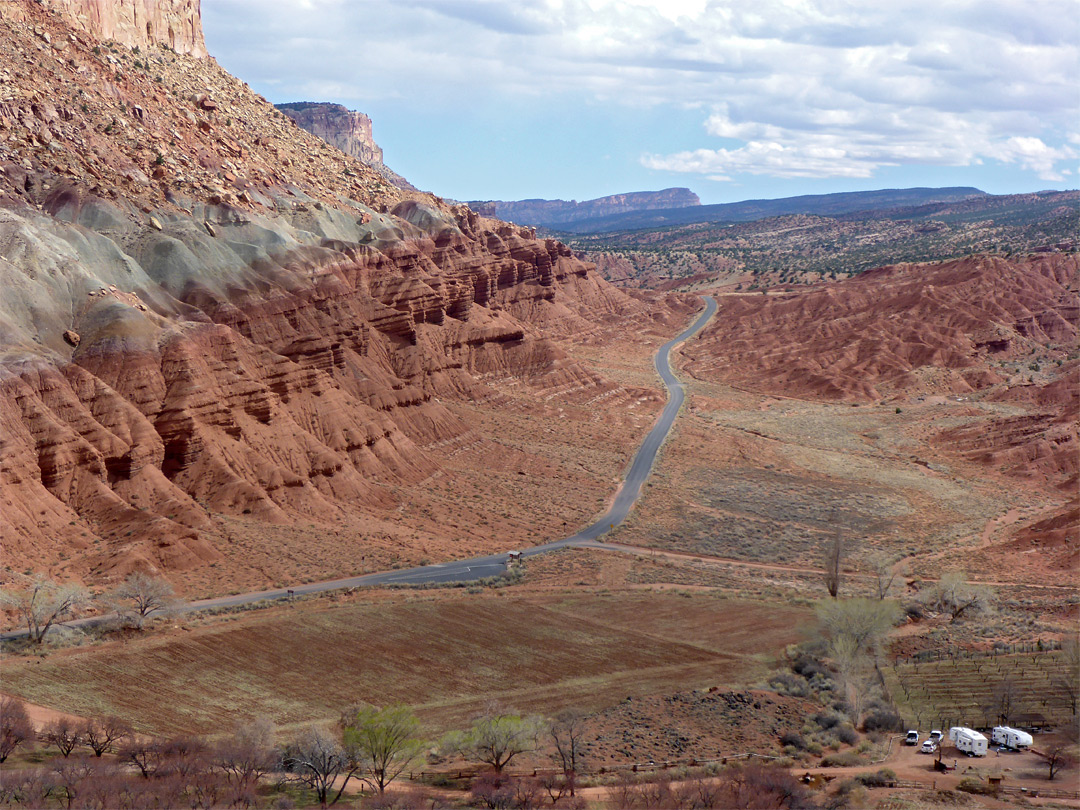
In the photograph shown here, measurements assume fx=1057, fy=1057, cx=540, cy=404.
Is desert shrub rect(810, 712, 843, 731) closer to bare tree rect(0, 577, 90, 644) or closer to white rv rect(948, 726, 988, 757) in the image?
white rv rect(948, 726, 988, 757)

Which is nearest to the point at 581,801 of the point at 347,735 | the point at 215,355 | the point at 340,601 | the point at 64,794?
the point at 347,735

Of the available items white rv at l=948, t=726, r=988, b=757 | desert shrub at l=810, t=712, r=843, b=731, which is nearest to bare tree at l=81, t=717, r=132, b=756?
desert shrub at l=810, t=712, r=843, b=731

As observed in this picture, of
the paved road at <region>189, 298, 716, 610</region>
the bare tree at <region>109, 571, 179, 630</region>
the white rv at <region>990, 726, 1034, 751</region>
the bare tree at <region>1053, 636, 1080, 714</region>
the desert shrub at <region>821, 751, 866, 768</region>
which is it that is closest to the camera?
the desert shrub at <region>821, 751, 866, 768</region>

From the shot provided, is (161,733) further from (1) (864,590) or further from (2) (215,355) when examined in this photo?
(1) (864,590)

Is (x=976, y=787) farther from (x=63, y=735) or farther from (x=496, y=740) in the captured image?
(x=63, y=735)

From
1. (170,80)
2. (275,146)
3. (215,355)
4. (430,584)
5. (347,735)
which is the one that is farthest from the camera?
(275,146)

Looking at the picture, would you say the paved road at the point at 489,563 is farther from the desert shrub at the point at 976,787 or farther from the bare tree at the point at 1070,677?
the desert shrub at the point at 976,787

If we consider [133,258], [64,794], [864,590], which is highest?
[133,258]
